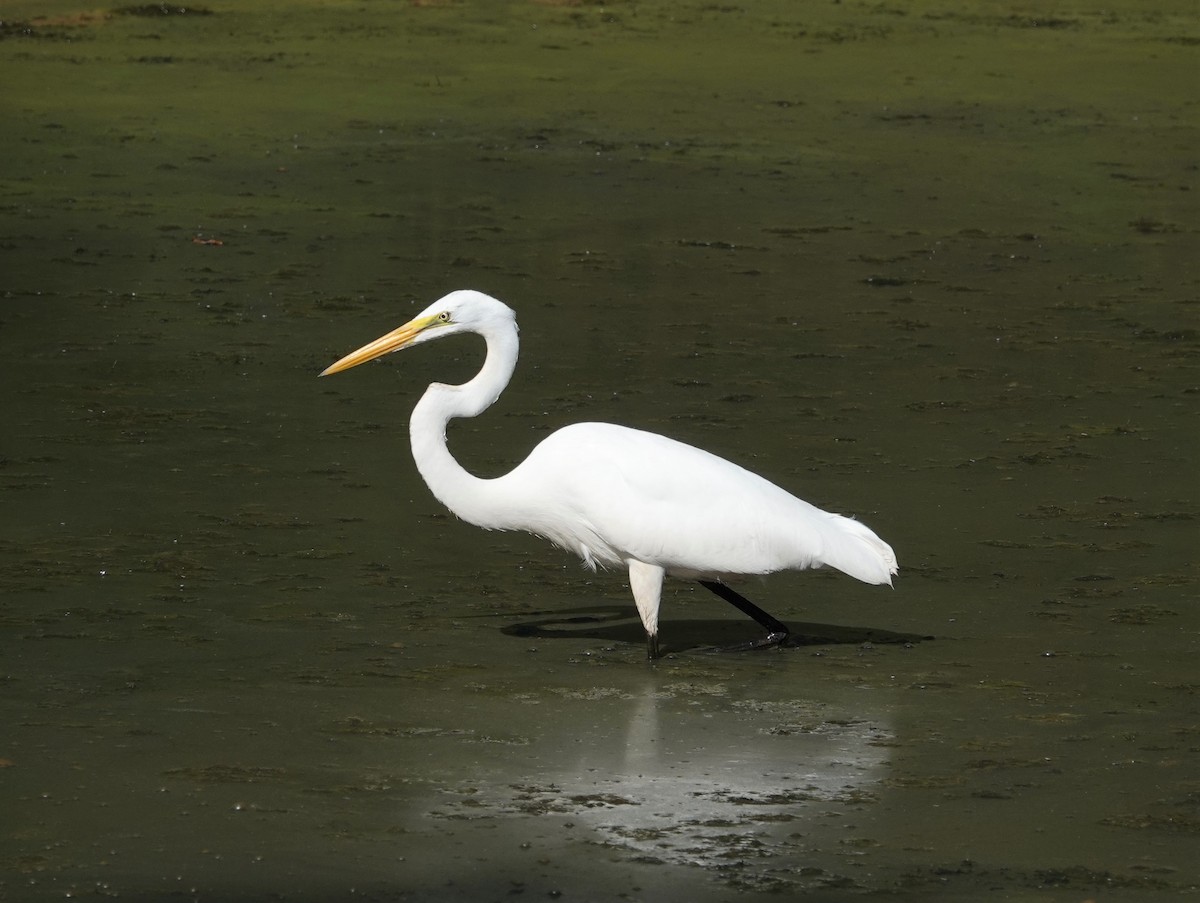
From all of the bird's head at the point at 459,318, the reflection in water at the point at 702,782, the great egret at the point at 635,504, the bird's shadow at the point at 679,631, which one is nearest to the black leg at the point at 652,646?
the great egret at the point at 635,504

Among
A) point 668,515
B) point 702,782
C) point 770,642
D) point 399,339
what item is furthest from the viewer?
point 399,339

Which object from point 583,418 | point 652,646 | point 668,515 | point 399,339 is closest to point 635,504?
point 668,515

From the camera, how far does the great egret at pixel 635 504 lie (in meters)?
5.27

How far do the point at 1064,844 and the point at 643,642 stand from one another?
1630mm

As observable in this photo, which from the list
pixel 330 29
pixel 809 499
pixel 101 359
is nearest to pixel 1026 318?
pixel 809 499

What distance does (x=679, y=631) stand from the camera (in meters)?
5.71

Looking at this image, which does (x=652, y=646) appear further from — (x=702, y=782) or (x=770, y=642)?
(x=702, y=782)

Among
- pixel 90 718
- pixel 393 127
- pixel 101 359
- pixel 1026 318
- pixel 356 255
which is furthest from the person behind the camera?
pixel 393 127

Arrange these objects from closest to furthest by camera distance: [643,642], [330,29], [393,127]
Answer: [643,642] → [393,127] → [330,29]

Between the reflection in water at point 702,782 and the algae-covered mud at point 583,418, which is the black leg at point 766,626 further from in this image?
the reflection in water at point 702,782

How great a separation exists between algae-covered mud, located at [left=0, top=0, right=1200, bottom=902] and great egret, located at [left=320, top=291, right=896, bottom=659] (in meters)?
0.24

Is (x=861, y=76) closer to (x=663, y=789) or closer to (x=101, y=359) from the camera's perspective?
(x=101, y=359)

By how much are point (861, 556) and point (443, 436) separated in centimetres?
111

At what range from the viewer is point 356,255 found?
10180mm
